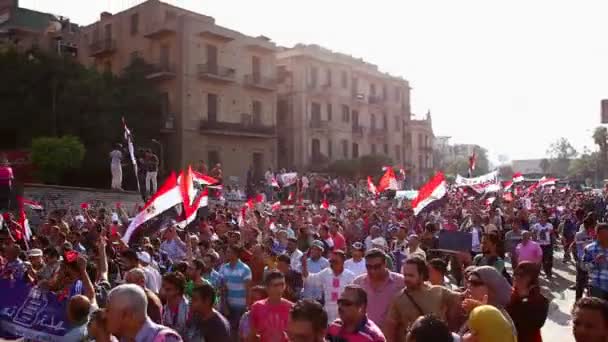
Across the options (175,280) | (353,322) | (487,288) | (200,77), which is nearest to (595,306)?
(487,288)

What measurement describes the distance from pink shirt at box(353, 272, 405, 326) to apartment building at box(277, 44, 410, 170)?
37992 mm

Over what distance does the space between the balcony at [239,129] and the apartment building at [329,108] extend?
5511 mm

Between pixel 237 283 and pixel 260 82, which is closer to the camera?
pixel 237 283

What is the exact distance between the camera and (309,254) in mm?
7973

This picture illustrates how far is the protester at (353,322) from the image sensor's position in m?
3.82

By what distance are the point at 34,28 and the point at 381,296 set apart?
4119 cm

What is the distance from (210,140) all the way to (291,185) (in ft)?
28.9

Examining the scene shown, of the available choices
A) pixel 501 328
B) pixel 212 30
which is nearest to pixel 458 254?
pixel 501 328

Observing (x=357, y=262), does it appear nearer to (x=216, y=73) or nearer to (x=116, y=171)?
(x=116, y=171)

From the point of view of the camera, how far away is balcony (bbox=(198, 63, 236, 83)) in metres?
33.5

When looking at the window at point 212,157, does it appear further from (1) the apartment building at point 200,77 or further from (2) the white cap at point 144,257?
(2) the white cap at point 144,257

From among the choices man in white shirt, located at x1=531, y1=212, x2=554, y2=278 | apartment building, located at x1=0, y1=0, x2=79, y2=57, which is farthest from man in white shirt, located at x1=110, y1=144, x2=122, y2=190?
apartment building, located at x1=0, y1=0, x2=79, y2=57

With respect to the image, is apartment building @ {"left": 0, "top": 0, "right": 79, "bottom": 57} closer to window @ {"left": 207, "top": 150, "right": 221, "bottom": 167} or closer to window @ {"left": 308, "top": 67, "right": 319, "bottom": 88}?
window @ {"left": 207, "top": 150, "right": 221, "bottom": 167}

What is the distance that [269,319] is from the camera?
4918 mm
